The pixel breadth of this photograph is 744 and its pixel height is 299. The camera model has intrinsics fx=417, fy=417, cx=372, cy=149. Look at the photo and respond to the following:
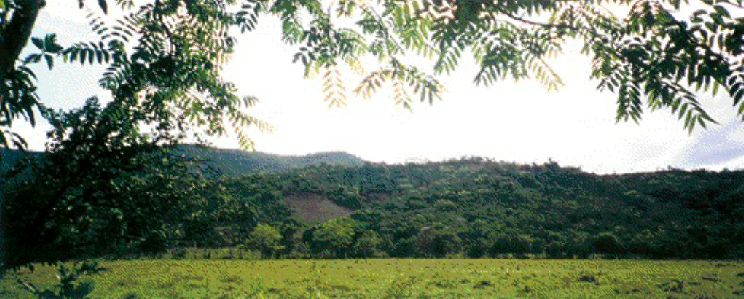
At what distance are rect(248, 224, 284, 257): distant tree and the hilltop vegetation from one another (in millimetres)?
151

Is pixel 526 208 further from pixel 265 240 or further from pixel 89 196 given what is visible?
pixel 89 196

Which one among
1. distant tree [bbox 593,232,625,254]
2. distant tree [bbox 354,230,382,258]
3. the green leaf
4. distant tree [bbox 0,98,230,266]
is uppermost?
the green leaf

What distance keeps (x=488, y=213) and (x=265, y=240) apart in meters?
39.1

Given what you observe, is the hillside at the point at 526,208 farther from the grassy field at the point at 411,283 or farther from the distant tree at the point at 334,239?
the grassy field at the point at 411,283

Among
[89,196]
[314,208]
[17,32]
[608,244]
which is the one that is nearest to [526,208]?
[608,244]

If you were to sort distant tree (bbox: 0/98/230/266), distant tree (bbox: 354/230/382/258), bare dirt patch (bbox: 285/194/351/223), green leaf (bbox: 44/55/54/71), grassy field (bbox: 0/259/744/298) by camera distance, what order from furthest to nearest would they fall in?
bare dirt patch (bbox: 285/194/351/223) → distant tree (bbox: 354/230/382/258) → grassy field (bbox: 0/259/744/298) → distant tree (bbox: 0/98/230/266) → green leaf (bbox: 44/55/54/71)

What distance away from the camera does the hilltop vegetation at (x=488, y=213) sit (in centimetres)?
5919

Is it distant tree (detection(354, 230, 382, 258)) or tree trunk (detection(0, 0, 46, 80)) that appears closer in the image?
tree trunk (detection(0, 0, 46, 80))

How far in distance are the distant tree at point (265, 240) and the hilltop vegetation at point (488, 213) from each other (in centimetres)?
15

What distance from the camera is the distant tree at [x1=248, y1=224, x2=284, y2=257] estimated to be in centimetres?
6231

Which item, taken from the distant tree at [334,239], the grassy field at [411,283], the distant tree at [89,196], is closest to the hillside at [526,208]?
the distant tree at [334,239]

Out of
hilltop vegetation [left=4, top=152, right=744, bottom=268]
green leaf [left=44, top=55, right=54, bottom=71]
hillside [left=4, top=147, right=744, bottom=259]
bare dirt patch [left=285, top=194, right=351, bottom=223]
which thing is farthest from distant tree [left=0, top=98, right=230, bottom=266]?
bare dirt patch [left=285, top=194, right=351, bottom=223]

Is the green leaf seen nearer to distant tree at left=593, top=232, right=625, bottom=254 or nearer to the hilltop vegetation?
the hilltop vegetation

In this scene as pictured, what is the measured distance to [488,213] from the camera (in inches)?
2955
